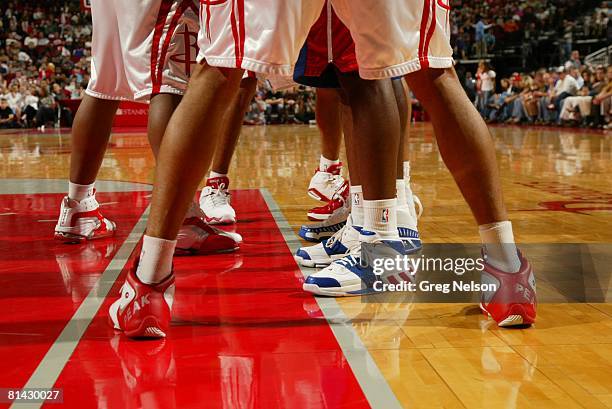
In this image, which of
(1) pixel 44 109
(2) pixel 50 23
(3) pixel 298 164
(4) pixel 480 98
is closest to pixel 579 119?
(4) pixel 480 98

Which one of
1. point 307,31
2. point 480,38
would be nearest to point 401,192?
point 307,31

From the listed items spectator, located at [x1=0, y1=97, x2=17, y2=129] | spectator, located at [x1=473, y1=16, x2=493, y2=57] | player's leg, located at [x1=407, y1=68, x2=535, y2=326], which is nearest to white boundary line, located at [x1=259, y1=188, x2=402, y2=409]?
player's leg, located at [x1=407, y1=68, x2=535, y2=326]

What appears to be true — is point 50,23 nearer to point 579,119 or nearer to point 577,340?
point 579,119

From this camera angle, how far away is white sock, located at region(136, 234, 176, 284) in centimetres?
188

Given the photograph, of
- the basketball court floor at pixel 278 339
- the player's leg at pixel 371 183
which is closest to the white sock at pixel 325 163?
the basketball court floor at pixel 278 339

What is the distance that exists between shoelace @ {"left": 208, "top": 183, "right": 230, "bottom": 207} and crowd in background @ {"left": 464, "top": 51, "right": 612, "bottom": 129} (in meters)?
10.4

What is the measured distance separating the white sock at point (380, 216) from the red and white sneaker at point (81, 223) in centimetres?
138

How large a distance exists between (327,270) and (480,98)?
55.6 feet

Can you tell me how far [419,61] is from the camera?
1987 mm

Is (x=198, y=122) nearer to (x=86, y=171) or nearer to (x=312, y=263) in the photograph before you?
(x=312, y=263)

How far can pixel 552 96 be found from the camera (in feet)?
49.6

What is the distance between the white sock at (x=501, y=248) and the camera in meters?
1.99

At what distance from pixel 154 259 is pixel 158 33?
1.06m

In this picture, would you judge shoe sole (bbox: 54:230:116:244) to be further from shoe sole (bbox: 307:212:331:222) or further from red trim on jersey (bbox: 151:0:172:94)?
shoe sole (bbox: 307:212:331:222)
